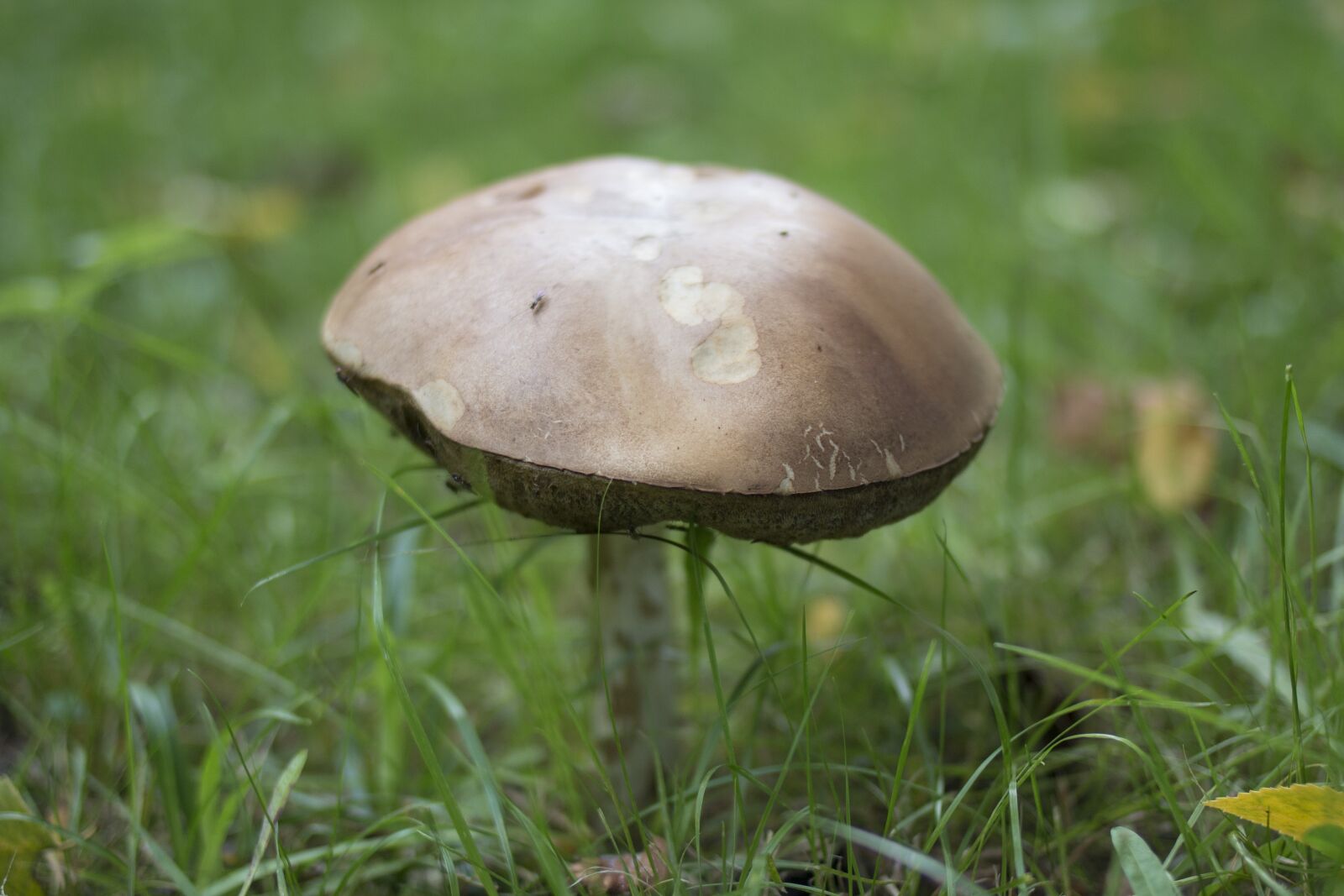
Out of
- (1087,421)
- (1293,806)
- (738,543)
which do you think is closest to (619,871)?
(1293,806)

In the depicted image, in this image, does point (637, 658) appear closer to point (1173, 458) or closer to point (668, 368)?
point (668, 368)

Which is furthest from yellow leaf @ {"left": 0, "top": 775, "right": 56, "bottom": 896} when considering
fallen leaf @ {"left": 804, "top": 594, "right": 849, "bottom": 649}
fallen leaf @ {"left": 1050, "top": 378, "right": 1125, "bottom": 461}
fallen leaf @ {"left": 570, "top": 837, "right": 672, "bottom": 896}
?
fallen leaf @ {"left": 1050, "top": 378, "right": 1125, "bottom": 461}

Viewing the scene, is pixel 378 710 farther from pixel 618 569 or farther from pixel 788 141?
pixel 788 141

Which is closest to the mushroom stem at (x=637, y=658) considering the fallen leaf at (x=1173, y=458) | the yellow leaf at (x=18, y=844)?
the yellow leaf at (x=18, y=844)

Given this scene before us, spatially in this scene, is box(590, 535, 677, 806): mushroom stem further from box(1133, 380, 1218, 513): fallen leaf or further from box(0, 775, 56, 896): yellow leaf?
box(1133, 380, 1218, 513): fallen leaf

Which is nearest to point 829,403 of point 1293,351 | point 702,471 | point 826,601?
point 702,471

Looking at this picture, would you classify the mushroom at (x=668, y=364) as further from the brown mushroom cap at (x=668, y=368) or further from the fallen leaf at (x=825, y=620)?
the fallen leaf at (x=825, y=620)
